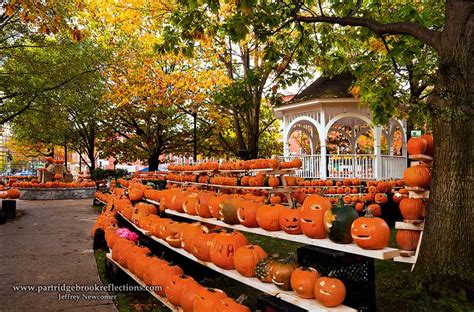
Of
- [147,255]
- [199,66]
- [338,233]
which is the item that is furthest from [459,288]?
[199,66]

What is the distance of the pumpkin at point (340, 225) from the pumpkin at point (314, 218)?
0.26 ft

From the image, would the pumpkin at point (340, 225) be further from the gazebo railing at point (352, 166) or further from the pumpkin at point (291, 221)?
the gazebo railing at point (352, 166)

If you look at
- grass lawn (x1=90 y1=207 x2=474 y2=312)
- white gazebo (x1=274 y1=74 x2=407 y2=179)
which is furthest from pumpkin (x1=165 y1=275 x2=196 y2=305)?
white gazebo (x1=274 y1=74 x2=407 y2=179)

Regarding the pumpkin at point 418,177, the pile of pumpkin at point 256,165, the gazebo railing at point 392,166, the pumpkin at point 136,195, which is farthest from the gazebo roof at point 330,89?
the pumpkin at point 418,177

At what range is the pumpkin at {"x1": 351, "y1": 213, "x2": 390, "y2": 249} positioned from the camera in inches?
109

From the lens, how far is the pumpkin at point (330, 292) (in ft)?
8.88

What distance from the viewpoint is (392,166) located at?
16.9 metres

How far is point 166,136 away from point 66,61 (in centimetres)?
1420

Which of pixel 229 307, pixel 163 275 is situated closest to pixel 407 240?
pixel 229 307

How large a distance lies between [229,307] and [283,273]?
0.57 meters

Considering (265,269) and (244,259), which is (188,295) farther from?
(265,269)

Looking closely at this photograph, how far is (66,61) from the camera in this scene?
13758 mm

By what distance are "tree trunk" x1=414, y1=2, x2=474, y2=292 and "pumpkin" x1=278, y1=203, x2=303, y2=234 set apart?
1.85 m

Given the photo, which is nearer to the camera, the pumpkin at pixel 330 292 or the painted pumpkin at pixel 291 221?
the pumpkin at pixel 330 292
